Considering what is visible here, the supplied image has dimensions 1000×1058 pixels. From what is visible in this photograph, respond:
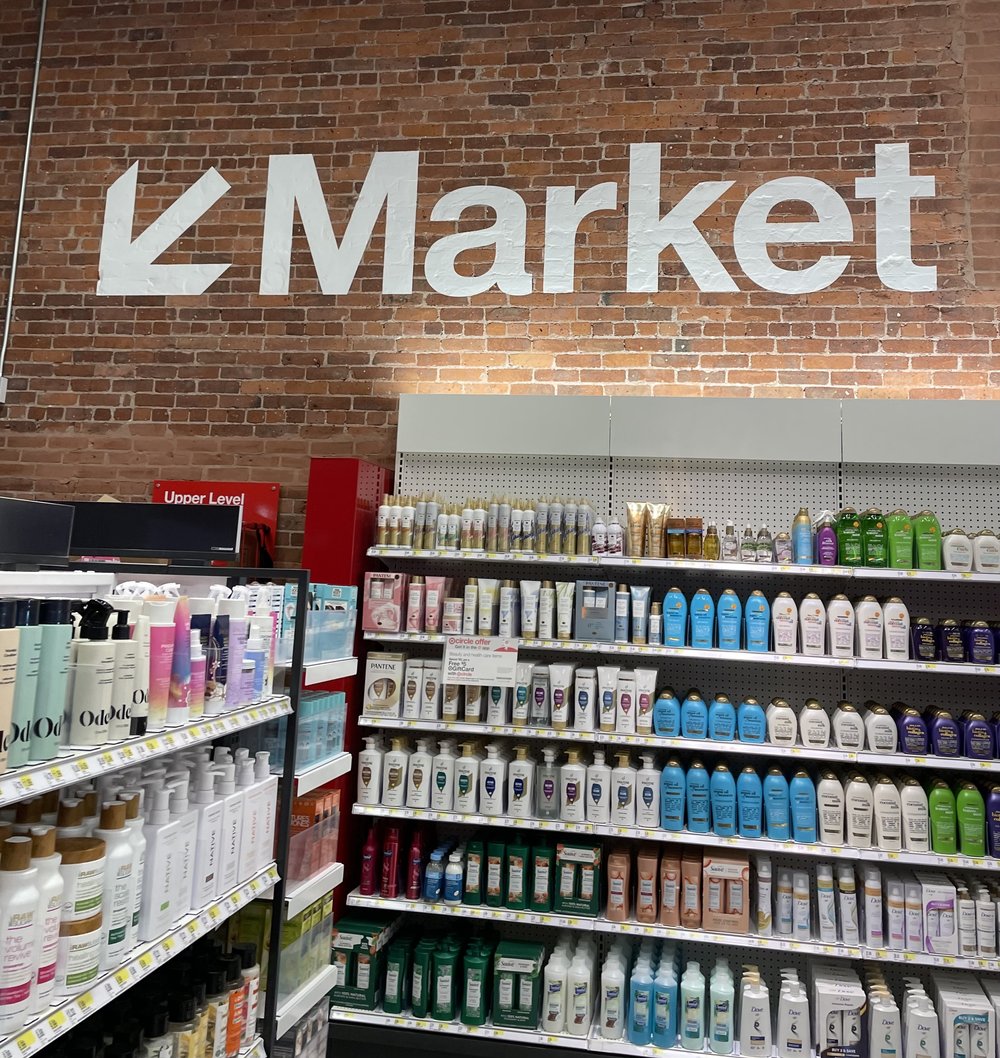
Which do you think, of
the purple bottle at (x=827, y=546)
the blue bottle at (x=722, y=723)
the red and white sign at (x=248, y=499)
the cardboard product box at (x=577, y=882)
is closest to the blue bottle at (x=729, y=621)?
the blue bottle at (x=722, y=723)

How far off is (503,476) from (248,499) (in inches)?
59.0

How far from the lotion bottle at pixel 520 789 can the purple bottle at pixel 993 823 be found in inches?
76.3

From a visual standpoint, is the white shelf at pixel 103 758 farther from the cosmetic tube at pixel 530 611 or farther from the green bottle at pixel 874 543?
the green bottle at pixel 874 543

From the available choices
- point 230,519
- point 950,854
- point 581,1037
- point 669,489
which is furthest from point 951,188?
point 581,1037

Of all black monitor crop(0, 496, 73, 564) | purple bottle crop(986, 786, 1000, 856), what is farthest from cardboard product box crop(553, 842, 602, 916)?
black monitor crop(0, 496, 73, 564)

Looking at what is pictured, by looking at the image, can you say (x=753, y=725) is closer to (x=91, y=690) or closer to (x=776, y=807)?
(x=776, y=807)

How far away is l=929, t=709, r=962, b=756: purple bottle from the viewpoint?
3479 mm

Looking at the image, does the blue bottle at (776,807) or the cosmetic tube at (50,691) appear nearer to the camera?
the cosmetic tube at (50,691)

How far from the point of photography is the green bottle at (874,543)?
11.9 feet

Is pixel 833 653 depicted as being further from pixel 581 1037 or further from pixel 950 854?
pixel 581 1037

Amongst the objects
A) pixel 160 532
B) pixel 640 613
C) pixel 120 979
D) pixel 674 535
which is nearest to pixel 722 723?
pixel 640 613

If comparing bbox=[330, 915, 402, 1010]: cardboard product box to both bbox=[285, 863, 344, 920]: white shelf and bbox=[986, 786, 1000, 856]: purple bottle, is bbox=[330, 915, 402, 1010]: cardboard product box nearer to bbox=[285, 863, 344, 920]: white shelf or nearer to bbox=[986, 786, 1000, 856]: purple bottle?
bbox=[285, 863, 344, 920]: white shelf

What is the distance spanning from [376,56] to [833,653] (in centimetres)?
428

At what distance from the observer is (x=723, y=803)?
3598 millimetres
